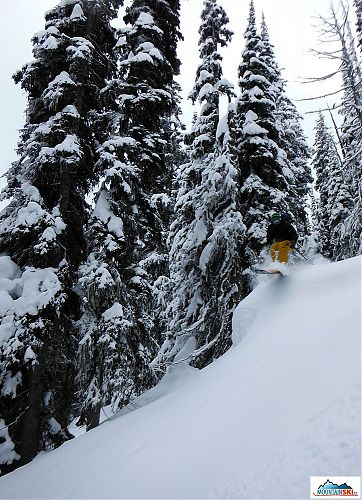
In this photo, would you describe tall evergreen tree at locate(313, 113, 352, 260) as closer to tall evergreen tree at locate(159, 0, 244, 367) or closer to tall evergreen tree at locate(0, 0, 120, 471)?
tall evergreen tree at locate(159, 0, 244, 367)

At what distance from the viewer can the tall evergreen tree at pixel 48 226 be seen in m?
8.12

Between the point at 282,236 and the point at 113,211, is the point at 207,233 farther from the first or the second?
the point at 282,236

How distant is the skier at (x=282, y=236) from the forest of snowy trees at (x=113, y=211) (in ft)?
7.75

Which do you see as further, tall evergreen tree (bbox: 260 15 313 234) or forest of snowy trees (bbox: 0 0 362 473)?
tall evergreen tree (bbox: 260 15 313 234)

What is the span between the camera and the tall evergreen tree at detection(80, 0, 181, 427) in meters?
9.11

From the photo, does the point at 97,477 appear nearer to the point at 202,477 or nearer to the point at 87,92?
the point at 202,477

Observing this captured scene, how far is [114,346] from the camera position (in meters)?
8.73

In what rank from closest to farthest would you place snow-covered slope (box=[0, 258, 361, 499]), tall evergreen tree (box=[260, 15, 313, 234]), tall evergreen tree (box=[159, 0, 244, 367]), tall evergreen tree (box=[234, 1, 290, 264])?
snow-covered slope (box=[0, 258, 361, 499]) < tall evergreen tree (box=[159, 0, 244, 367]) < tall evergreen tree (box=[234, 1, 290, 264]) < tall evergreen tree (box=[260, 15, 313, 234])

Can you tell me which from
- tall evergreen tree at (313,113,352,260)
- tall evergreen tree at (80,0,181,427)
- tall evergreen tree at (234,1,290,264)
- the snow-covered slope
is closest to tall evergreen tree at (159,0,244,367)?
tall evergreen tree at (234,1,290,264)

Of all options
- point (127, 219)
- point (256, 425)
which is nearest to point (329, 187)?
point (127, 219)

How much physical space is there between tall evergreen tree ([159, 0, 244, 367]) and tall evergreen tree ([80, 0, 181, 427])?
136cm

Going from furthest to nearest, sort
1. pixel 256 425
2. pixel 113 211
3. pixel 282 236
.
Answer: pixel 113 211 < pixel 282 236 < pixel 256 425

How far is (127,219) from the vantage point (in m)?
10.6

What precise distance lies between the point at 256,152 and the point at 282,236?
6512mm
